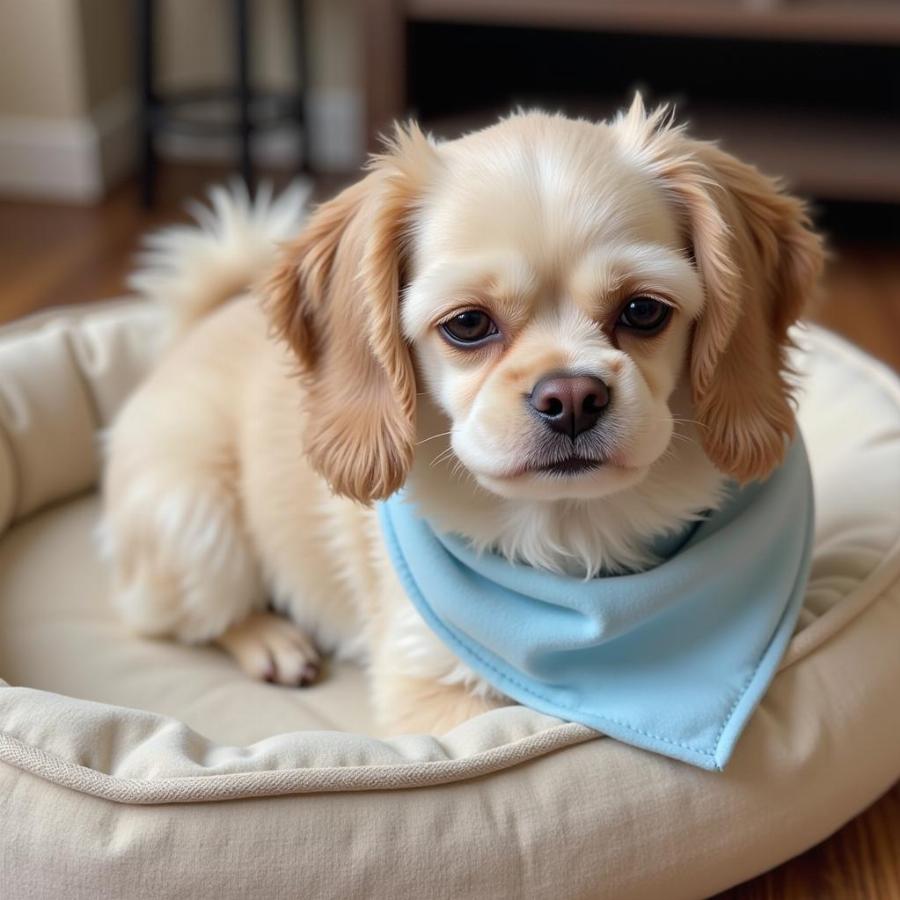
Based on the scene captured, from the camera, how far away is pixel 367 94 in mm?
3301

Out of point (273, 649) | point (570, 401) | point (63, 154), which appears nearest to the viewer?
point (570, 401)

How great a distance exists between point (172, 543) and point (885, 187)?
2408 mm

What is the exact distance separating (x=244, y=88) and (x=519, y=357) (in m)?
2.53

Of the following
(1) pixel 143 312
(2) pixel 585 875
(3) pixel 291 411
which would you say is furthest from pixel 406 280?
(1) pixel 143 312

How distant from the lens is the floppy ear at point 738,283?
1185mm

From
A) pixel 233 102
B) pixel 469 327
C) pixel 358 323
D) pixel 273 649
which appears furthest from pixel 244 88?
pixel 469 327

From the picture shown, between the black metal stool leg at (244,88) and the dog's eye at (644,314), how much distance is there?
97.9 inches

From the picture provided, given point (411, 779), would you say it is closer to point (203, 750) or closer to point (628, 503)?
point (203, 750)

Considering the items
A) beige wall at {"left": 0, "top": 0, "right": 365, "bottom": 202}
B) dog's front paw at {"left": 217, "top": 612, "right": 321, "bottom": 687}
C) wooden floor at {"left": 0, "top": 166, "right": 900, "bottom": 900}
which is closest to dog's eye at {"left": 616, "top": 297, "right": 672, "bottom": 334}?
dog's front paw at {"left": 217, "top": 612, "right": 321, "bottom": 687}

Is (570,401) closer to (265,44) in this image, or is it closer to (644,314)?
(644,314)

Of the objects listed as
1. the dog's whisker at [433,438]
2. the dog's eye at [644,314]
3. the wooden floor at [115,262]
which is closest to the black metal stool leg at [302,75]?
the wooden floor at [115,262]

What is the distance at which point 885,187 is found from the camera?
323 centimetres

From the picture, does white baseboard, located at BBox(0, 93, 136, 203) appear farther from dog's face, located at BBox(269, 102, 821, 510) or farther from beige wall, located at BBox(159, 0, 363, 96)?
dog's face, located at BBox(269, 102, 821, 510)

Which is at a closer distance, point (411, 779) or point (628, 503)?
point (411, 779)
